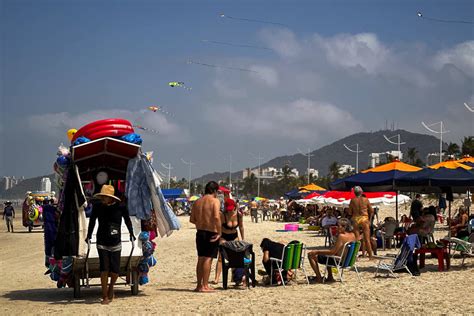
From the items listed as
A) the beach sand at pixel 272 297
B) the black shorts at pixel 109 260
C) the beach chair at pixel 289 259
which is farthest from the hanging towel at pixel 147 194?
the beach chair at pixel 289 259

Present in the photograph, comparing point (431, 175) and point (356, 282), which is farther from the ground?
point (431, 175)

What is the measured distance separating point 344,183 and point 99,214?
9.25m

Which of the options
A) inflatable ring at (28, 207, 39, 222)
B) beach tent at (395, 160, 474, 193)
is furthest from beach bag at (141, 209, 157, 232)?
inflatable ring at (28, 207, 39, 222)

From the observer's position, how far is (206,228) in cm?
998

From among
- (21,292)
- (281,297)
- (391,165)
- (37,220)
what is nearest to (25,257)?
(21,292)

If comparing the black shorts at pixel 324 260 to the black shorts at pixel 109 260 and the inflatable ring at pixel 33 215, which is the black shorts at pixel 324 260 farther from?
the inflatable ring at pixel 33 215

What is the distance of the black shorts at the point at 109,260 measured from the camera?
884cm

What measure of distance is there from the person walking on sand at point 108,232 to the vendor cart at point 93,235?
32cm

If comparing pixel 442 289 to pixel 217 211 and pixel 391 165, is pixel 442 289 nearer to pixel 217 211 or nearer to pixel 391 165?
pixel 217 211

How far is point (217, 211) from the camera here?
9.96 meters

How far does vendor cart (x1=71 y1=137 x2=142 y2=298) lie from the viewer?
9.23 m

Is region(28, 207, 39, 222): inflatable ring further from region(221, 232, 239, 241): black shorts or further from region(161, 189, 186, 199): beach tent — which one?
region(161, 189, 186, 199): beach tent

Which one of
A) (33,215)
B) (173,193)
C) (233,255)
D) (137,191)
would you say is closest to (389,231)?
(233,255)

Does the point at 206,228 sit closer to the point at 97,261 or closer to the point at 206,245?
the point at 206,245
